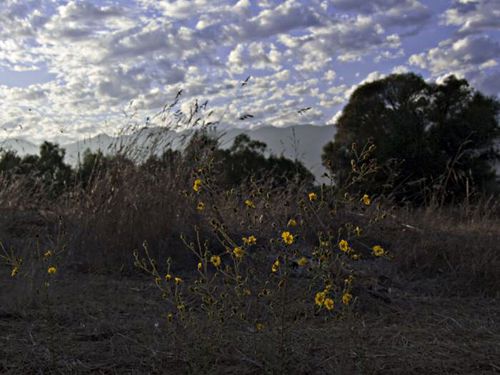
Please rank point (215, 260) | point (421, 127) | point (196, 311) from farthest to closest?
point (421, 127), point (196, 311), point (215, 260)

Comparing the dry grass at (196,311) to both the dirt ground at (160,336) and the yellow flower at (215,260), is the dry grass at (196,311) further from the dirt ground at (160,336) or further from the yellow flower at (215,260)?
the yellow flower at (215,260)

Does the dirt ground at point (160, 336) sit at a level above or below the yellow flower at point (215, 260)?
below

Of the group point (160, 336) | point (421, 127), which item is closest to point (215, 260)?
point (160, 336)

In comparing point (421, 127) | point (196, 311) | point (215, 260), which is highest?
point (421, 127)

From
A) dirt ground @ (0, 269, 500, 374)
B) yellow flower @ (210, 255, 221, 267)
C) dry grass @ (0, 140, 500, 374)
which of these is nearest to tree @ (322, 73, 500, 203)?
dry grass @ (0, 140, 500, 374)

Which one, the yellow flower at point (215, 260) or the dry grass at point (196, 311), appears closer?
the yellow flower at point (215, 260)

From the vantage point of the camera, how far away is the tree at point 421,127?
619 inches

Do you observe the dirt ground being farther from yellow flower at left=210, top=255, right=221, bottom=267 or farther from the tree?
the tree

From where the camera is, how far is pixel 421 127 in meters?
16.7

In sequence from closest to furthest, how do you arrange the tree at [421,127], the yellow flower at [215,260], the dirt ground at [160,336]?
the yellow flower at [215,260] → the dirt ground at [160,336] → the tree at [421,127]

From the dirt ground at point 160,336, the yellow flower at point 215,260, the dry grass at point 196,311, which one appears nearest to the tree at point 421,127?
the dry grass at point 196,311

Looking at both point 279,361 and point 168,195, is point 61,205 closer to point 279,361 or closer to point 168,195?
point 168,195

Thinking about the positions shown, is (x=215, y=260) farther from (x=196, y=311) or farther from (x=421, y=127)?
(x=421, y=127)

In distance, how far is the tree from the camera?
15719mm
